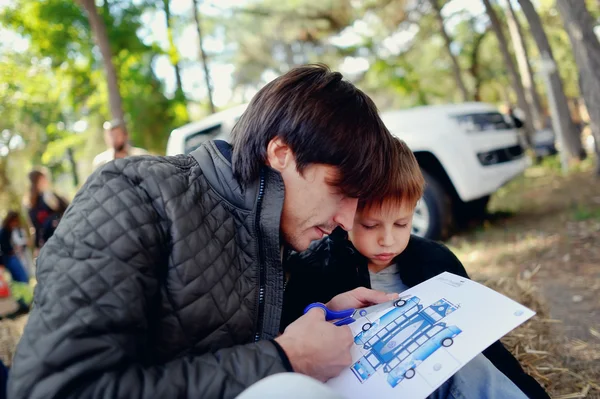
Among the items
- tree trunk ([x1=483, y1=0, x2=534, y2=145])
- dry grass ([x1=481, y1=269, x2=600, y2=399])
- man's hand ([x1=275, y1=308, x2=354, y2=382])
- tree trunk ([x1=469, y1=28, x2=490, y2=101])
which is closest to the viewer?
man's hand ([x1=275, y1=308, x2=354, y2=382])

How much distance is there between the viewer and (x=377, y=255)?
1.86 meters

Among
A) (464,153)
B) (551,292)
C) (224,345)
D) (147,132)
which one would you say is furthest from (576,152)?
(147,132)

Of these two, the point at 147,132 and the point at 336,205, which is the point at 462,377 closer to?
the point at 336,205

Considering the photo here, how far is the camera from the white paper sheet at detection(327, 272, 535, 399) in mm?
1117

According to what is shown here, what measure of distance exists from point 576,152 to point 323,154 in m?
8.94

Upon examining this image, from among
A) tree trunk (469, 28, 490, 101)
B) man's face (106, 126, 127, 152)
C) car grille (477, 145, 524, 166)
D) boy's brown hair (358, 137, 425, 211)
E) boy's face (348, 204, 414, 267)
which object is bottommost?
car grille (477, 145, 524, 166)

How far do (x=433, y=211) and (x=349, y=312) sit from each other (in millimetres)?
3163

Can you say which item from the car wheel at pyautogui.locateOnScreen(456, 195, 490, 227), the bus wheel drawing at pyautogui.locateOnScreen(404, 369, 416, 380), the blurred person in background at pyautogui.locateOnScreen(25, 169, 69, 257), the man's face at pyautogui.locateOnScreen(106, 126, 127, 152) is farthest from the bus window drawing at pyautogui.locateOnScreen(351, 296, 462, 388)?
the blurred person in background at pyautogui.locateOnScreen(25, 169, 69, 257)

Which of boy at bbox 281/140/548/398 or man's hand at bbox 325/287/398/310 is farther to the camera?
boy at bbox 281/140/548/398

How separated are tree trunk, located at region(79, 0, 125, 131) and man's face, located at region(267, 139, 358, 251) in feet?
24.9

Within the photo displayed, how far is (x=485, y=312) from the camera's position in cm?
124

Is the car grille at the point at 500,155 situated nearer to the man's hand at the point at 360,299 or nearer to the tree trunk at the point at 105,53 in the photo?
the man's hand at the point at 360,299

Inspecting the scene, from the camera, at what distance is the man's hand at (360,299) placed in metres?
1.46

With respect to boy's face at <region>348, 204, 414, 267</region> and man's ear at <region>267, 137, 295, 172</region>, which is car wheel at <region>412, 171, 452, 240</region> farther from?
man's ear at <region>267, 137, 295, 172</region>
